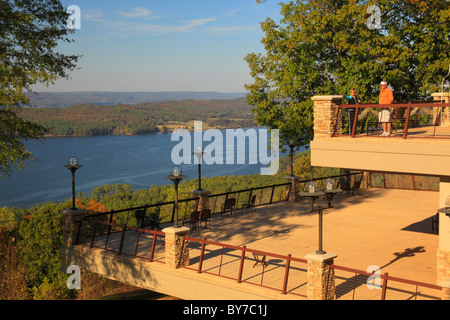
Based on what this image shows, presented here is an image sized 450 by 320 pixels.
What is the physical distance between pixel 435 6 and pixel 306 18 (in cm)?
697

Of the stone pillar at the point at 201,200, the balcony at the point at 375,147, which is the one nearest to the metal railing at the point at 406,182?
the stone pillar at the point at 201,200

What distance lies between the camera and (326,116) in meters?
13.5

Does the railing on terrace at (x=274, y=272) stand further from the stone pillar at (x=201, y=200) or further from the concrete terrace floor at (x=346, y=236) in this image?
the stone pillar at (x=201, y=200)

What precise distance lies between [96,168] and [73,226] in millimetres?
125979

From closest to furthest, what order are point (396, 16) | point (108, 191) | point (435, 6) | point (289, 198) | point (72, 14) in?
point (72, 14) < point (289, 198) < point (435, 6) < point (396, 16) < point (108, 191)

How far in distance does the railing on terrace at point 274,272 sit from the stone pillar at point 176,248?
0.17 metres

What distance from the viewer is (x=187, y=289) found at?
1330 centimetres

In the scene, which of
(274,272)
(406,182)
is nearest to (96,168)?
(406,182)

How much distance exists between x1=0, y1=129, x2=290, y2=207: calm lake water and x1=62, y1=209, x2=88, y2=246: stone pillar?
266 ft

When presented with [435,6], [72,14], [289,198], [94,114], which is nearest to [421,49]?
[435,6]

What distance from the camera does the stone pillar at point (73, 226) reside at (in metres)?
16.5

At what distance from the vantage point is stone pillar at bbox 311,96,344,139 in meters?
13.3

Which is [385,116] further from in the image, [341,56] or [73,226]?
[341,56]
